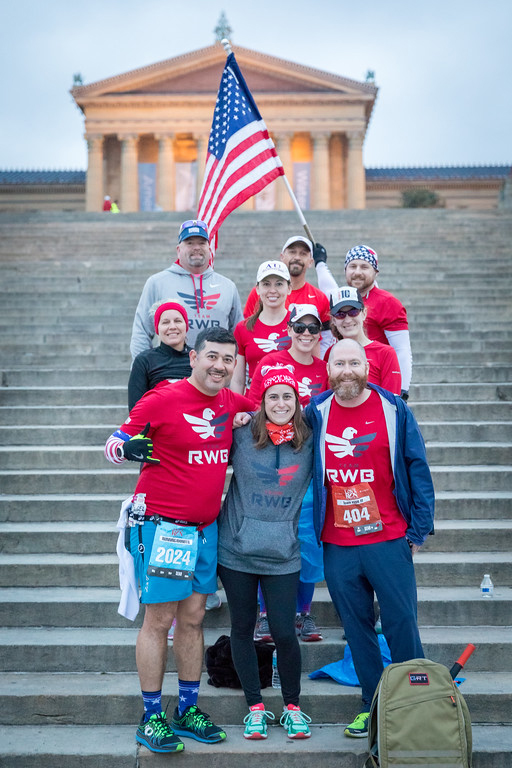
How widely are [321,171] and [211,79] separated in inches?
300

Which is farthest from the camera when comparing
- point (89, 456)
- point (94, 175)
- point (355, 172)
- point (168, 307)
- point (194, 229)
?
point (94, 175)

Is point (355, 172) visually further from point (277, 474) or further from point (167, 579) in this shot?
point (167, 579)

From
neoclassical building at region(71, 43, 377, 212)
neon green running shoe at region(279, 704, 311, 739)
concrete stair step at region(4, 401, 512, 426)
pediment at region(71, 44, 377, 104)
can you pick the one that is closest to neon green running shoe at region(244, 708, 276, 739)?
neon green running shoe at region(279, 704, 311, 739)

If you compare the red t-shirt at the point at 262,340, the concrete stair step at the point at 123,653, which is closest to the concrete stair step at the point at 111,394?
the red t-shirt at the point at 262,340

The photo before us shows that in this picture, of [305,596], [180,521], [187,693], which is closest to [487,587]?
[305,596]

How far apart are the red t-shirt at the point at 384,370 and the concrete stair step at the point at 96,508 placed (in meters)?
1.89

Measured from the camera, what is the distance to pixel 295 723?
4012 millimetres

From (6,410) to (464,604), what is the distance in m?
4.39

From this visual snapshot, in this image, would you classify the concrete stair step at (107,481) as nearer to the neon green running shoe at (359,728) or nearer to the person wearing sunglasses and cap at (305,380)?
the person wearing sunglasses and cap at (305,380)

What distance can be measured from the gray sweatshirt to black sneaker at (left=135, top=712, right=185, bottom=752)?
2.68 feet

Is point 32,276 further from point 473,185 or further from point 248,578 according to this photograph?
point 473,185

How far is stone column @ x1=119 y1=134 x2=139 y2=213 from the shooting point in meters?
41.4

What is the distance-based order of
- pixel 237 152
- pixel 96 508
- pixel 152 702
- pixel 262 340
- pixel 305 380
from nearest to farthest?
1. pixel 152 702
2. pixel 305 380
3. pixel 262 340
4. pixel 96 508
5. pixel 237 152

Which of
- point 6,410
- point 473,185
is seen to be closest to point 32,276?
point 6,410
